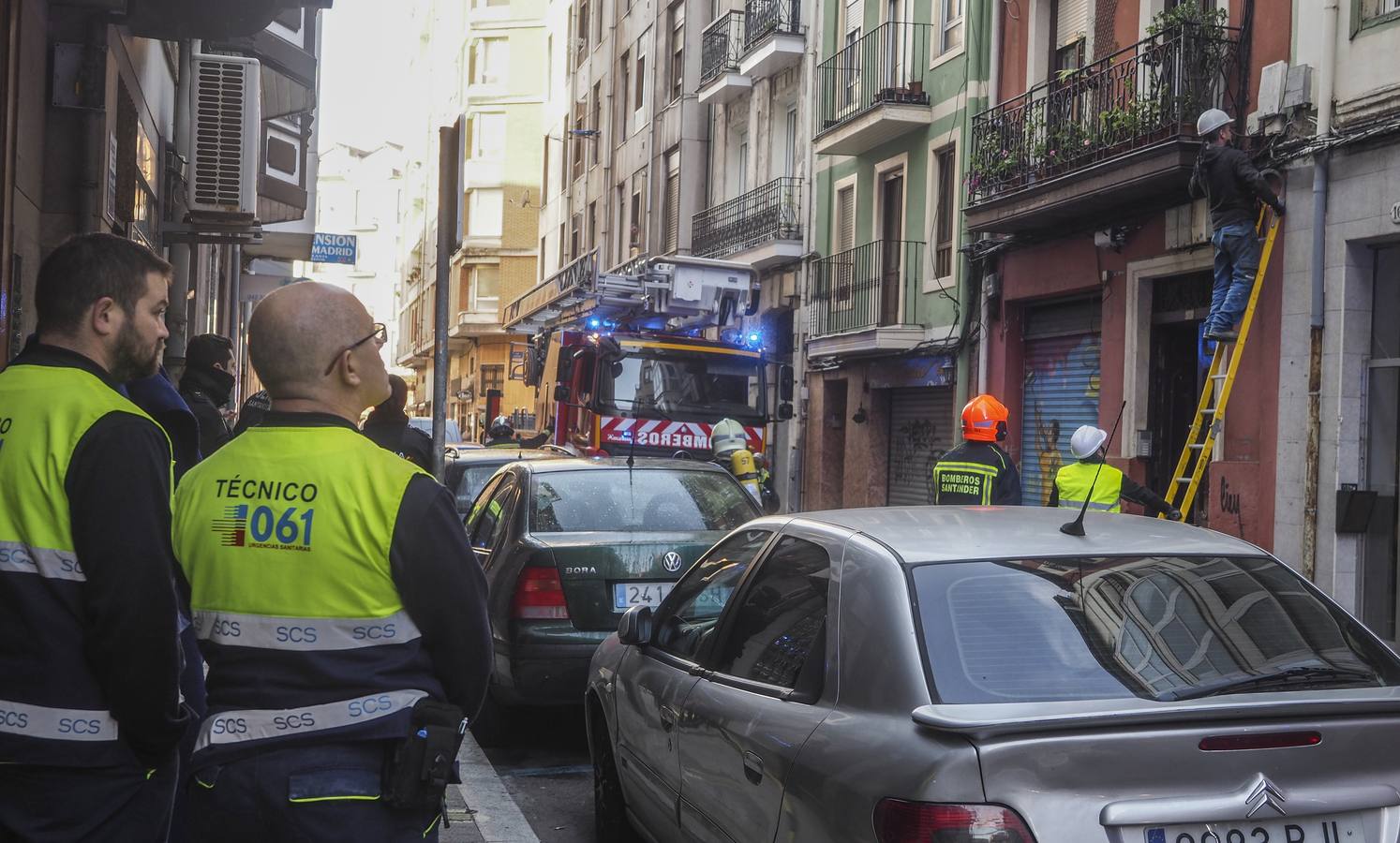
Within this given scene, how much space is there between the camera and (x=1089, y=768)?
10.1 feet

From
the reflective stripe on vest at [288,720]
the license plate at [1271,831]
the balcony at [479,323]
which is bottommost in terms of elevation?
the license plate at [1271,831]

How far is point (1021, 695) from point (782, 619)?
3.46ft

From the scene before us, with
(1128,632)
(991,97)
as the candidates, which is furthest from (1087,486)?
(991,97)

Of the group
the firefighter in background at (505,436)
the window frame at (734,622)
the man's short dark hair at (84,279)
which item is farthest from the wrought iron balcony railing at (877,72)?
the man's short dark hair at (84,279)

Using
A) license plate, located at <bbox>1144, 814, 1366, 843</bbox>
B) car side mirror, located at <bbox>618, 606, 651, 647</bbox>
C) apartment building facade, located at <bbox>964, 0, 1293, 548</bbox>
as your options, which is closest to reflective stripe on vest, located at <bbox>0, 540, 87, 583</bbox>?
license plate, located at <bbox>1144, 814, 1366, 843</bbox>

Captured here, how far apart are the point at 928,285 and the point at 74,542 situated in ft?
58.8

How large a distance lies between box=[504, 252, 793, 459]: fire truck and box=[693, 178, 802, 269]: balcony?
6.15m

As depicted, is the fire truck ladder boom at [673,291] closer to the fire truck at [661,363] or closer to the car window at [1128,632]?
the fire truck at [661,363]

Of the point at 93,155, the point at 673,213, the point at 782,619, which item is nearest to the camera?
the point at 782,619

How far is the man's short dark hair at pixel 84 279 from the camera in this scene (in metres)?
3.33

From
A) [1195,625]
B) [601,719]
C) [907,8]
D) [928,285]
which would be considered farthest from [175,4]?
[907,8]

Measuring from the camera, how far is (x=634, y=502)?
8227 mm

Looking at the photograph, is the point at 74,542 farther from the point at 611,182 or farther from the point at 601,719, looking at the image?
the point at 611,182

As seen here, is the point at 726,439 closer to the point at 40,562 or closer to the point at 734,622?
the point at 734,622
